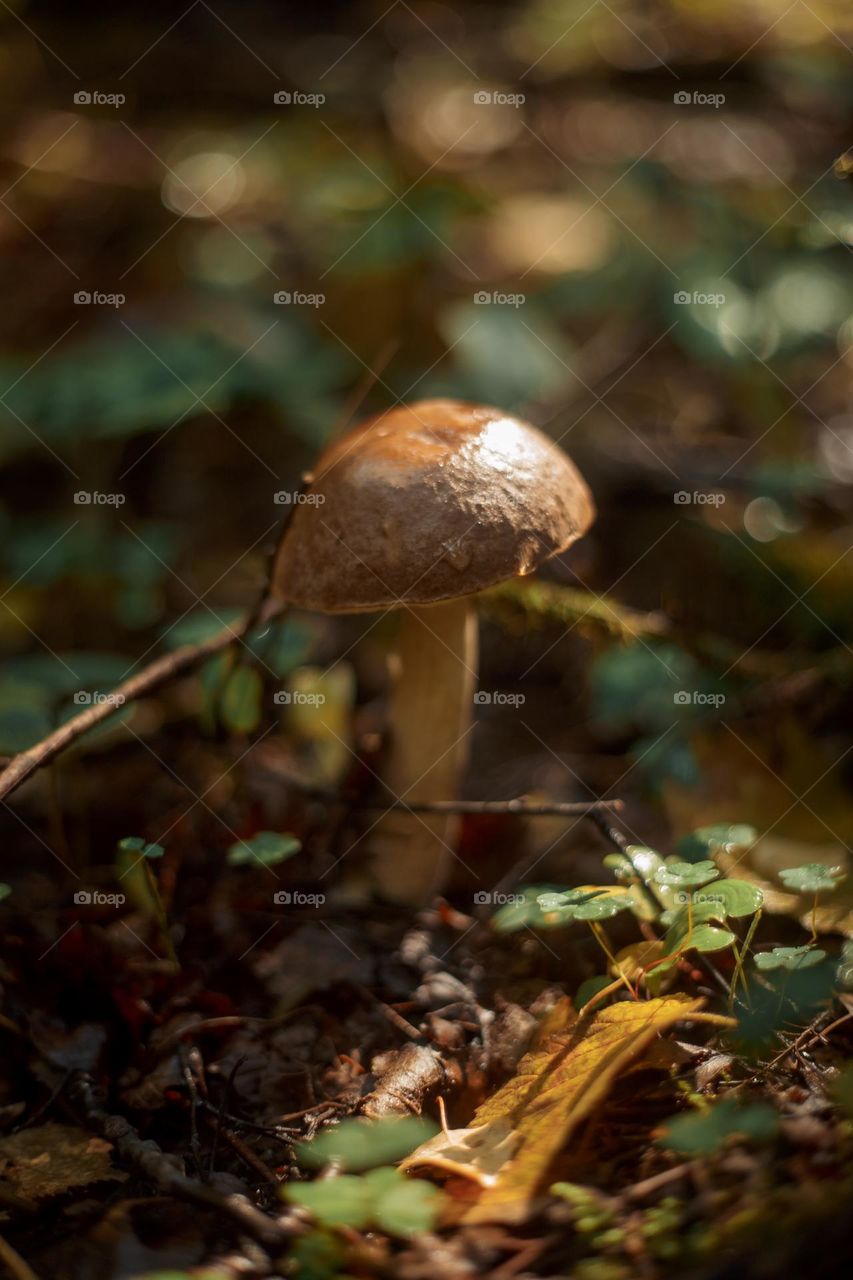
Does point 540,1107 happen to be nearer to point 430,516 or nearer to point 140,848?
point 140,848

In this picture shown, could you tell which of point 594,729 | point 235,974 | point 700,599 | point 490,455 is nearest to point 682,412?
point 700,599

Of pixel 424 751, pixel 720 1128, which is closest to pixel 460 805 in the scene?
pixel 424 751

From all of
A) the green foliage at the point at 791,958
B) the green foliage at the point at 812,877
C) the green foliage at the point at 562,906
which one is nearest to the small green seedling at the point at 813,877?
the green foliage at the point at 812,877

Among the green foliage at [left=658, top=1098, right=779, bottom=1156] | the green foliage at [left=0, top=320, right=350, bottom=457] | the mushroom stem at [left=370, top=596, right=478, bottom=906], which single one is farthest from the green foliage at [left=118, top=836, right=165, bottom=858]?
the green foliage at [left=0, top=320, right=350, bottom=457]

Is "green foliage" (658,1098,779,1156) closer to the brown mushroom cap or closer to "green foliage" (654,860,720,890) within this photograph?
"green foliage" (654,860,720,890)

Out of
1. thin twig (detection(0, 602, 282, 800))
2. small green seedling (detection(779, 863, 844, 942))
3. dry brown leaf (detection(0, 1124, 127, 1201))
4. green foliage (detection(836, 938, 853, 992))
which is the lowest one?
dry brown leaf (detection(0, 1124, 127, 1201))

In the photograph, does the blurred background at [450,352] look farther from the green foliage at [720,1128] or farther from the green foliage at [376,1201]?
the green foliage at [376,1201]

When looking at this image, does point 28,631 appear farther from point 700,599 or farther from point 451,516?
point 700,599
